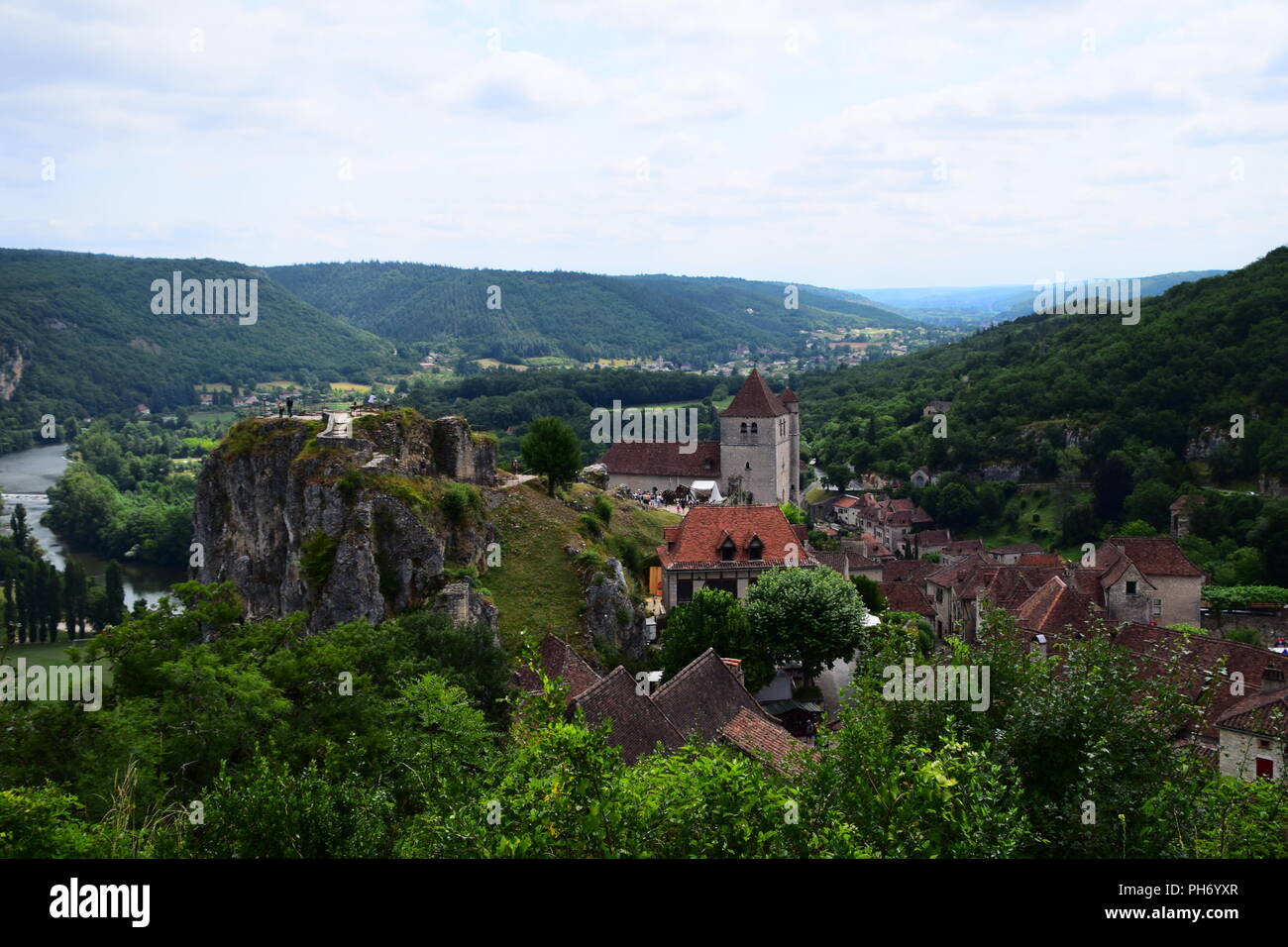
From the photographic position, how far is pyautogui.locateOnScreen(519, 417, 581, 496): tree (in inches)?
2096

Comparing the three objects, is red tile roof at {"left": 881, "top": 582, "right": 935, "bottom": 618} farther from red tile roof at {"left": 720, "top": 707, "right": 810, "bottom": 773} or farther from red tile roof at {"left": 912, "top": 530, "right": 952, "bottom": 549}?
red tile roof at {"left": 720, "top": 707, "right": 810, "bottom": 773}

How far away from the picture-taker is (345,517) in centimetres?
3856

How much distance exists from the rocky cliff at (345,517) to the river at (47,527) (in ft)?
78.4

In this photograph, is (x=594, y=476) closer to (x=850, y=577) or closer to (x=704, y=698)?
(x=850, y=577)

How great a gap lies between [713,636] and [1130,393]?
9275 centimetres

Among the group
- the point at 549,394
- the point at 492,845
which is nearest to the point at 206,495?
the point at 492,845

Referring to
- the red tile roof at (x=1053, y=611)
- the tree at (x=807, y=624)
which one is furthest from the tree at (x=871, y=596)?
the tree at (x=807, y=624)

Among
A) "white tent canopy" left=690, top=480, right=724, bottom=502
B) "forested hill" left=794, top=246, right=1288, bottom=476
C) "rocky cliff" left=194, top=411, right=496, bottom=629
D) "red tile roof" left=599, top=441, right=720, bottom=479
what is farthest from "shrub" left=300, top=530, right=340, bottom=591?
"forested hill" left=794, top=246, right=1288, bottom=476

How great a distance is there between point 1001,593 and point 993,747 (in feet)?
138

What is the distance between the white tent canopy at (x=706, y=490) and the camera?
251 feet

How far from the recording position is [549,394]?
569 feet

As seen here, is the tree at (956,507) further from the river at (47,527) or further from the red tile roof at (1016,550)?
the river at (47,527)

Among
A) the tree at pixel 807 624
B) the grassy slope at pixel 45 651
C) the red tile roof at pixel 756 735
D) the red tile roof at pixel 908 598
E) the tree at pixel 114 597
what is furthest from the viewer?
the tree at pixel 114 597

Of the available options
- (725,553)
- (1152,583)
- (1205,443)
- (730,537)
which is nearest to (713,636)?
(725,553)
